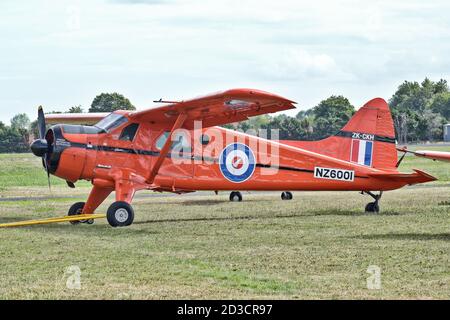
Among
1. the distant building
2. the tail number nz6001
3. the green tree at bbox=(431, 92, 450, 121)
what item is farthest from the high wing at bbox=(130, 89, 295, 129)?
the green tree at bbox=(431, 92, 450, 121)

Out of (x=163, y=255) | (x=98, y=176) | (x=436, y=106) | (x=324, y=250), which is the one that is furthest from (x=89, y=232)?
(x=436, y=106)

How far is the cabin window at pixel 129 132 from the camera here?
750 inches

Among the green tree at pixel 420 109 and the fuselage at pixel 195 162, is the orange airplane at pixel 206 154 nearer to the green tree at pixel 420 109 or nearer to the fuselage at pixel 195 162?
the fuselage at pixel 195 162

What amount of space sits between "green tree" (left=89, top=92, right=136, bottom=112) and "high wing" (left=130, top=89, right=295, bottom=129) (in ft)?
135

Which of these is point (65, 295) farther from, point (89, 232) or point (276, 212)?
point (276, 212)

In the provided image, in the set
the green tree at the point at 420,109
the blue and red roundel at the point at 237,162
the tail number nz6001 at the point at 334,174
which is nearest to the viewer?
the blue and red roundel at the point at 237,162

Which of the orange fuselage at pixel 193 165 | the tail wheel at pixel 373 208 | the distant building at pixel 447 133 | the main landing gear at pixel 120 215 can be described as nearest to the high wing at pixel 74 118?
the orange fuselage at pixel 193 165

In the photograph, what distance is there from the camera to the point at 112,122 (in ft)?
62.8

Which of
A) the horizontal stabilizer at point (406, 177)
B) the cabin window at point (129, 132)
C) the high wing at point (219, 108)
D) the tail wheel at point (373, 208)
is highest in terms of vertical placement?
the high wing at point (219, 108)

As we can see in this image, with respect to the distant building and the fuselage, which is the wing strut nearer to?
the fuselage

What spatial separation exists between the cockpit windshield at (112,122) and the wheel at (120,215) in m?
1.82

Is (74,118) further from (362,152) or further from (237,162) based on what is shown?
(362,152)

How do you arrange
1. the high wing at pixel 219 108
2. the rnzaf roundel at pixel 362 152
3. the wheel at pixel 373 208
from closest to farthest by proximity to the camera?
the high wing at pixel 219 108
the wheel at pixel 373 208
the rnzaf roundel at pixel 362 152
